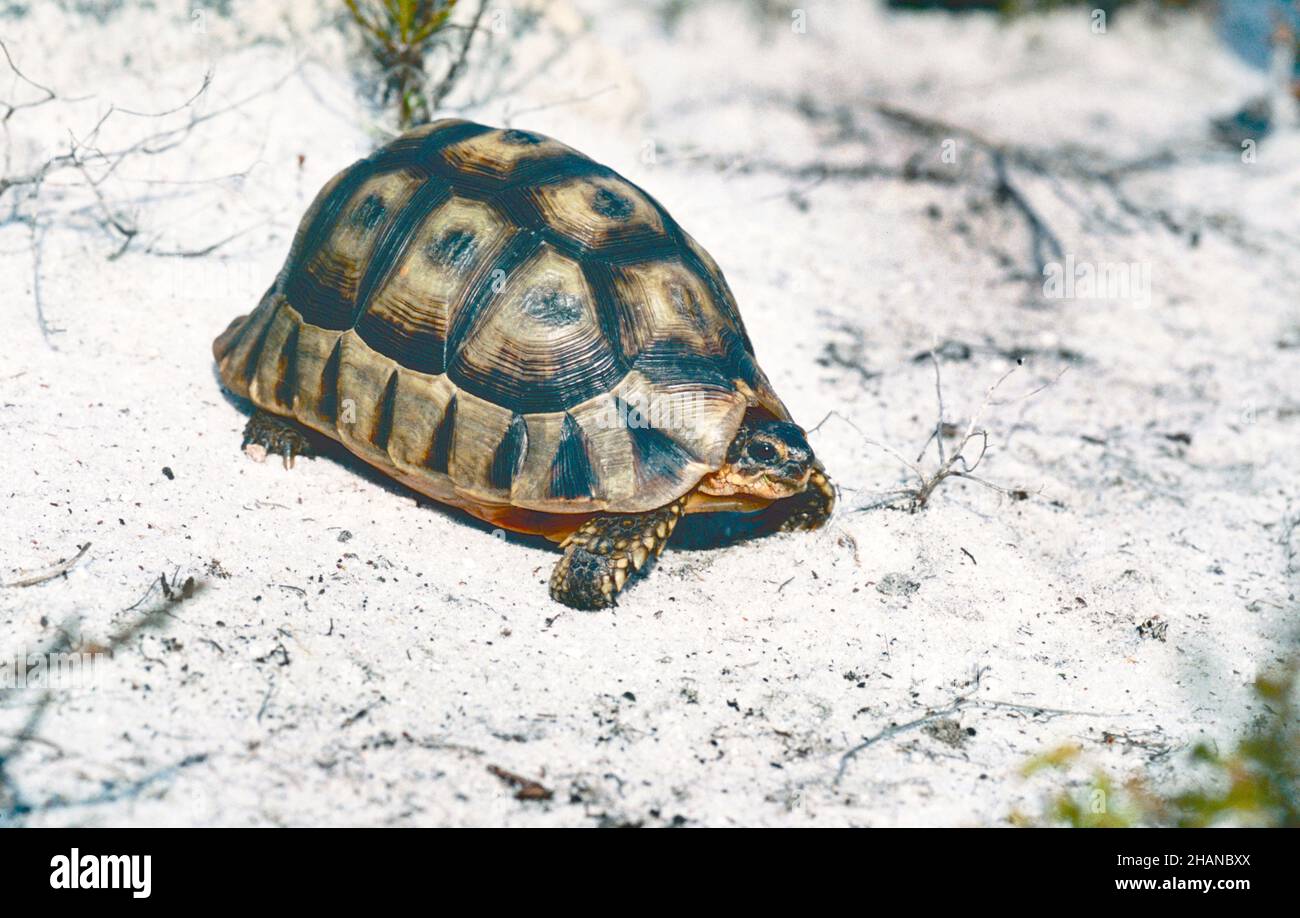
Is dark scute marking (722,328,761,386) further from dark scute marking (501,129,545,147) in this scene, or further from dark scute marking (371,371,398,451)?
dark scute marking (371,371,398,451)

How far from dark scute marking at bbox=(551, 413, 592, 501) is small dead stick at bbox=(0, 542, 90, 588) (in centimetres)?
118

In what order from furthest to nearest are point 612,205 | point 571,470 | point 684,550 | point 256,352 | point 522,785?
point 256,352, point 684,550, point 612,205, point 571,470, point 522,785

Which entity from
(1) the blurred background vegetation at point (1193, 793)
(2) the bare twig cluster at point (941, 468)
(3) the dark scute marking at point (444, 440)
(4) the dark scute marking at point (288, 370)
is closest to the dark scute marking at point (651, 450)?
(3) the dark scute marking at point (444, 440)

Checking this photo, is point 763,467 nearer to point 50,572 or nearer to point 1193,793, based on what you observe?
point 1193,793

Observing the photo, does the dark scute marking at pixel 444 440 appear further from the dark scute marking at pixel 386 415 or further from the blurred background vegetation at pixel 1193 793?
the blurred background vegetation at pixel 1193 793

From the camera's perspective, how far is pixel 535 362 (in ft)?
10.2

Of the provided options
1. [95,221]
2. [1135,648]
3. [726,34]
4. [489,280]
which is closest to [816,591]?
[1135,648]

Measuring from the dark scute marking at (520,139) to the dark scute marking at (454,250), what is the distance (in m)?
0.39

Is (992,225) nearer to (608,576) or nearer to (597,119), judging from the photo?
(597,119)

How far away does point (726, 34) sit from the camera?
7312 mm

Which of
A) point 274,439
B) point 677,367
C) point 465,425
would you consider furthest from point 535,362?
point 274,439

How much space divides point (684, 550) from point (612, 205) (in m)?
1.04

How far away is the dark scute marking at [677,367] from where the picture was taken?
3.13m

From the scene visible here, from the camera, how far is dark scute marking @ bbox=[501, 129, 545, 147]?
3429 millimetres
